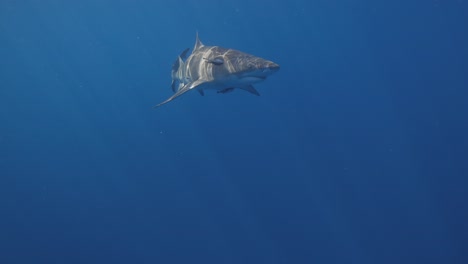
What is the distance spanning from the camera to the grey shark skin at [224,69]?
467 centimetres

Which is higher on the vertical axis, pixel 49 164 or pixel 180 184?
pixel 49 164

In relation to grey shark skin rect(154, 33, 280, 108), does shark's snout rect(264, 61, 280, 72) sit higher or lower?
lower

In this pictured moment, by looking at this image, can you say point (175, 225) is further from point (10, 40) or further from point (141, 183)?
point (10, 40)

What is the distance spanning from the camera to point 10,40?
28250 millimetres

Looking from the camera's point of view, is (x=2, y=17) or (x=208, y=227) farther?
(x=2, y=17)

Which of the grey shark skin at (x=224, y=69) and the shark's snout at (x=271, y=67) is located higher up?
the grey shark skin at (x=224, y=69)

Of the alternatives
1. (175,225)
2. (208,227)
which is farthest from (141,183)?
(208,227)

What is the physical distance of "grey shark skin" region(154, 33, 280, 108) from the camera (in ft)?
15.3

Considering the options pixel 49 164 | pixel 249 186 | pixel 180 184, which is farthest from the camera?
pixel 49 164

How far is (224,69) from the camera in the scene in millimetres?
5195

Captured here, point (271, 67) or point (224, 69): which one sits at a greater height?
point (224, 69)

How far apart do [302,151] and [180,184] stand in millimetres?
5665

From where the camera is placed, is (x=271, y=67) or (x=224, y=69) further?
(x=224, y=69)

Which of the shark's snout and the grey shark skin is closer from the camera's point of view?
the shark's snout
